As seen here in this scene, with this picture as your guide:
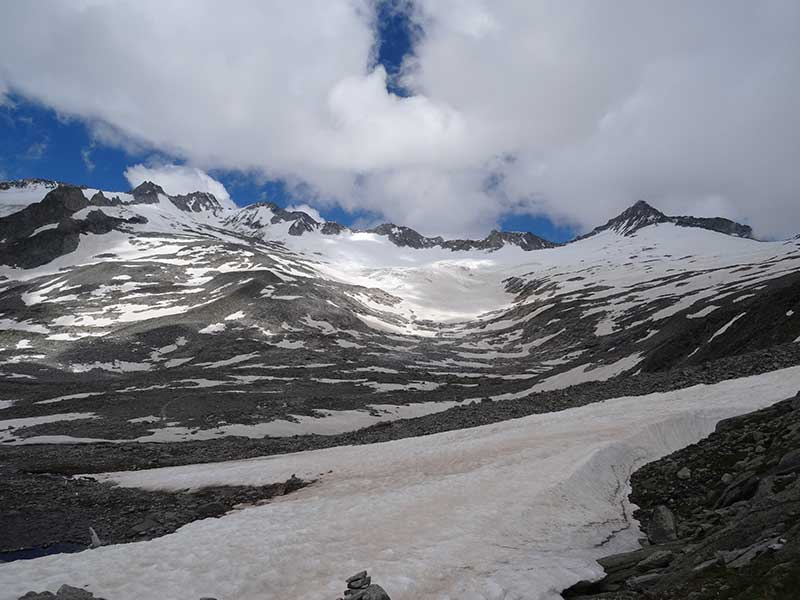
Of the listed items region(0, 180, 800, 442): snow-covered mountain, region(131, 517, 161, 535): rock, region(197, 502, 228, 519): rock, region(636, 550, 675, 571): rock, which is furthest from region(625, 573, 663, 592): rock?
region(0, 180, 800, 442): snow-covered mountain

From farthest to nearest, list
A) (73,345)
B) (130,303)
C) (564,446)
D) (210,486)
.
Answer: (130,303) → (73,345) → (210,486) → (564,446)

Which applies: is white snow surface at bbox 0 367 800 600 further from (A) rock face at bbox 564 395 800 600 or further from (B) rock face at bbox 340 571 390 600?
(A) rock face at bbox 564 395 800 600

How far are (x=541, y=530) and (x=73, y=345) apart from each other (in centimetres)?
10243

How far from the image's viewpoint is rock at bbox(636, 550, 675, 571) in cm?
1073

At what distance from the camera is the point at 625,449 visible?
19938 millimetres

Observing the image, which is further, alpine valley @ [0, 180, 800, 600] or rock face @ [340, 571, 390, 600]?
alpine valley @ [0, 180, 800, 600]

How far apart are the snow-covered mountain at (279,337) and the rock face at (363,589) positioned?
3701 cm

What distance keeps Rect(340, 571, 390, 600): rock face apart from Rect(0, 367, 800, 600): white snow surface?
0.55 meters

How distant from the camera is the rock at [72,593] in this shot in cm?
1127

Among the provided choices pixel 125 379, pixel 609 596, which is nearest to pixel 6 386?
pixel 125 379

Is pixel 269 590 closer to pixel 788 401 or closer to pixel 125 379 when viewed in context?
pixel 788 401

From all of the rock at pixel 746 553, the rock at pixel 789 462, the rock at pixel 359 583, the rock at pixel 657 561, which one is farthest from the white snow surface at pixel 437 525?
the rock at pixel 789 462

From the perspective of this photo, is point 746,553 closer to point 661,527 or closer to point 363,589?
point 661,527

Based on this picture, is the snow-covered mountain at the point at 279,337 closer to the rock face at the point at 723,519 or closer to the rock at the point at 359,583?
the rock face at the point at 723,519
